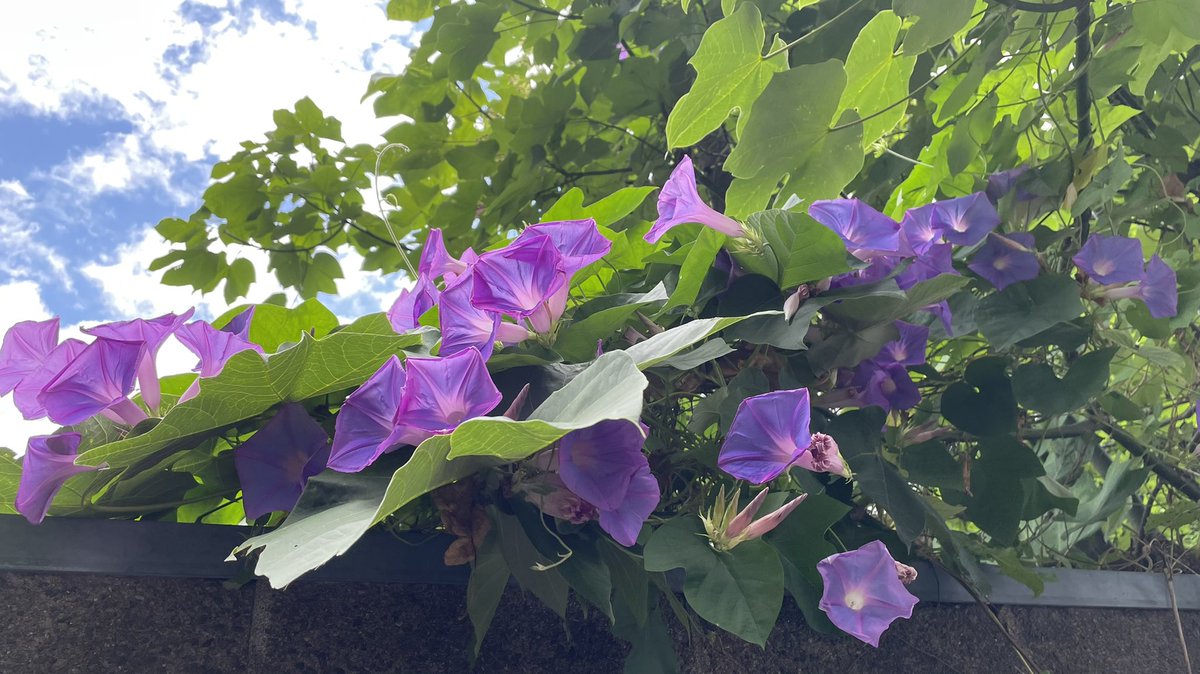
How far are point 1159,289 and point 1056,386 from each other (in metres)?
0.18

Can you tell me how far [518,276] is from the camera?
53 centimetres

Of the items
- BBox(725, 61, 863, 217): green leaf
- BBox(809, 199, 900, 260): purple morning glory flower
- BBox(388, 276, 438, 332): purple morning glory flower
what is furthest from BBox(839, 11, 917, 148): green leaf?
BBox(388, 276, 438, 332): purple morning glory flower

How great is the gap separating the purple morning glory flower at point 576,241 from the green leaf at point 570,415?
0.14 metres

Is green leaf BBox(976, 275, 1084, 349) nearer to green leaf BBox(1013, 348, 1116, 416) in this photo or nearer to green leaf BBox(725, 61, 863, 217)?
green leaf BBox(1013, 348, 1116, 416)

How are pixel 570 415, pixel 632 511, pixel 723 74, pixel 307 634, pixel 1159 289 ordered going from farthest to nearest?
pixel 1159 289 < pixel 723 74 < pixel 307 634 < pixel 632 511 < pixel 570 415

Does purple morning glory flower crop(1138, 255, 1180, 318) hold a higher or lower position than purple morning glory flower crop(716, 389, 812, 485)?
lower

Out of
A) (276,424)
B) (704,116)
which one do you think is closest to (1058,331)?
(704,116)

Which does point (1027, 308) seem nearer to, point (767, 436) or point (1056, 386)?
point (1056, 386)

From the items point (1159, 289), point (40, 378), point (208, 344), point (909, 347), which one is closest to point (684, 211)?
point (909, 347)

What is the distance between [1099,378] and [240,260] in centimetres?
146

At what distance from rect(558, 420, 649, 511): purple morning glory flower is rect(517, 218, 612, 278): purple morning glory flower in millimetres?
121

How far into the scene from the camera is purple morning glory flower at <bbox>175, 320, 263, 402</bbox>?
58cm

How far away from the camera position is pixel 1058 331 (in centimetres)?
86

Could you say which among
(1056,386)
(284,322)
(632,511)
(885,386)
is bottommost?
(1056,386)
